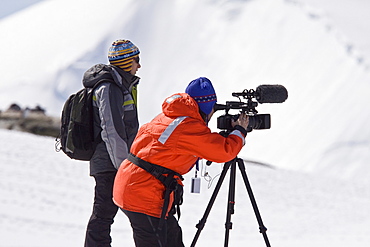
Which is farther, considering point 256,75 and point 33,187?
point 256,75

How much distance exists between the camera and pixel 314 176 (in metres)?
14.3

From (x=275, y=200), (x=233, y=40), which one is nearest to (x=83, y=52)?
(x=233, y=40)

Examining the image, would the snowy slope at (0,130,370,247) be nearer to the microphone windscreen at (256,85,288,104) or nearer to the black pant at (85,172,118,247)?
the black pant at (85,172,118,247)

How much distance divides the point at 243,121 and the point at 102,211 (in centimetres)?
107

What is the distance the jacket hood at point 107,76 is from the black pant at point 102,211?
555mm

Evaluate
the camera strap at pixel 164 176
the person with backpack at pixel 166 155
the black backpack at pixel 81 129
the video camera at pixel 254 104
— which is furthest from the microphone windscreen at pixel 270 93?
the black backpack at pixel 81 129

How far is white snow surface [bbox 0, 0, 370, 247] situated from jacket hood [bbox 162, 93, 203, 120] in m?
3.14

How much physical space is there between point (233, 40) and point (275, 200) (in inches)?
1031

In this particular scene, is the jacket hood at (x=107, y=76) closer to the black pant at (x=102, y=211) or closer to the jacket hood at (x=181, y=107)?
the black pant at (x=102, y=211)

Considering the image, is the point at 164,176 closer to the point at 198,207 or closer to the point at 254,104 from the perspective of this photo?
the point at 254,104

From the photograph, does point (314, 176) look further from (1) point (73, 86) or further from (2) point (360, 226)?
(1) point (73, 86)

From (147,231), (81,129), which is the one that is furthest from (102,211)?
(147,231)

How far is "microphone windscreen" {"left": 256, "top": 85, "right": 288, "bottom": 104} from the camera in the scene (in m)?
3.54

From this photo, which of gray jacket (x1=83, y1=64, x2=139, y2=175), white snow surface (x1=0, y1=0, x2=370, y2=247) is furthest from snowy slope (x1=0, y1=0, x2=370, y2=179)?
gray jacket (x1=83, y1=64, x2=139, y2=175)
